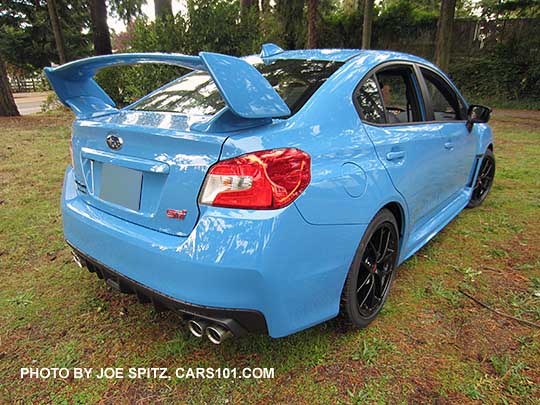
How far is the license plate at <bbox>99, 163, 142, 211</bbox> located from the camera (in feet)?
5.43

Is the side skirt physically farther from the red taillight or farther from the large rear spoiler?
the large rear spoiler

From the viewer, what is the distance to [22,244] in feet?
9.73

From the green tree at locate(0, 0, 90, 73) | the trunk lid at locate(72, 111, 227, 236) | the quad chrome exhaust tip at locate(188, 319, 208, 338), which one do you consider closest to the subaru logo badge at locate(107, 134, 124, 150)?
the trunk lid at locate(72, 111, 227, 236)

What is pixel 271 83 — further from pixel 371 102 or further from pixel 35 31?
pixel 35 31

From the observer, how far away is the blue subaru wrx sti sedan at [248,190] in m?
1.42

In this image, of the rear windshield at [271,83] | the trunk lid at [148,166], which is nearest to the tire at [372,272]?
the rear windshield at [271,83]

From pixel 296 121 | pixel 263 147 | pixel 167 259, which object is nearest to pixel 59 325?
pixel 167 259

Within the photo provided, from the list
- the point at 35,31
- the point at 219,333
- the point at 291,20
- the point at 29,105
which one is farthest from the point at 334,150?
the point at 35,31

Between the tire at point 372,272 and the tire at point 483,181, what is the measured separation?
87.3 inches

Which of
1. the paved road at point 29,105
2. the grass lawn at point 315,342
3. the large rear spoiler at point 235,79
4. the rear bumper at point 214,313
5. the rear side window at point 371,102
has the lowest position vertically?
the paved road at point 29,105

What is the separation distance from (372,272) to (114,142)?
4.85 ft

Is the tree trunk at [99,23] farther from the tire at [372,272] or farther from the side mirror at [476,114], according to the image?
Result: the tire at [372,272]

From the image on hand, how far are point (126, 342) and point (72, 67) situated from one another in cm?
151

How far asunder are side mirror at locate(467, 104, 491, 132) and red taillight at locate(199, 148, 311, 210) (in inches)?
96.7
